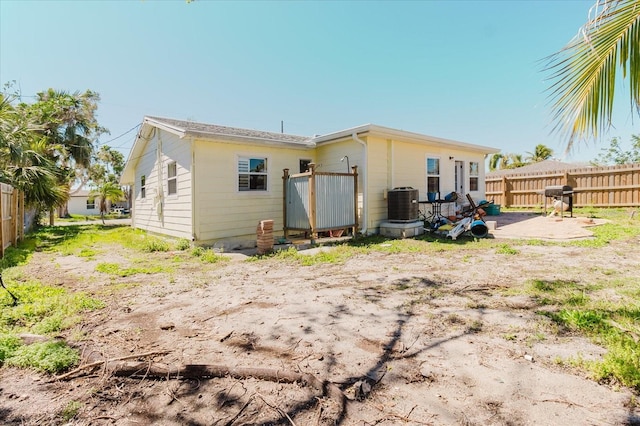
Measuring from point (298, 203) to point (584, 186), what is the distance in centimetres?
1450

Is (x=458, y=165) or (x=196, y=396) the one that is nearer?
(x=196, y=396)

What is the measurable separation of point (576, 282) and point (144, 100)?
70.2ft

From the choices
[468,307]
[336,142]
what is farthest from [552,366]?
[336,142]

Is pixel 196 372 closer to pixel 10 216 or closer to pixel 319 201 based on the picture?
pixel 319 201

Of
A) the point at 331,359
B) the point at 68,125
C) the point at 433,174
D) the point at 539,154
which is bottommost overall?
the point at 331,359

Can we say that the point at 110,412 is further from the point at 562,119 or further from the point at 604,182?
the point at 604,182

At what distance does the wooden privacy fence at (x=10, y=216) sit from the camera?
7086 millimetres

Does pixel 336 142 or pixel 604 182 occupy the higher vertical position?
pixel 336 142

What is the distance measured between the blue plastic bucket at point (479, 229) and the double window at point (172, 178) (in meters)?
8.71

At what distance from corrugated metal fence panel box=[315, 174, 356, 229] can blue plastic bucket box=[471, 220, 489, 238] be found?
3.32 meters

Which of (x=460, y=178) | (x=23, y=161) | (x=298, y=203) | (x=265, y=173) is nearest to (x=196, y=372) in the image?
(x=298, y=203)

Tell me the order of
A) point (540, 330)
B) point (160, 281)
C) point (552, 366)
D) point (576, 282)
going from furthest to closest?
point (160, 281)
point (576, 282)
point (540, 330)
point (552, 366)

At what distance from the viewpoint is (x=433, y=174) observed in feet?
36.0

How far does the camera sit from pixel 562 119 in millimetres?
2520
